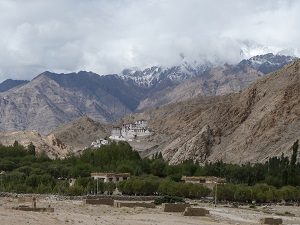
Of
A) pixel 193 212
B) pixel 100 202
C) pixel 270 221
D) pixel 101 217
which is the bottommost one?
pixel 270 221

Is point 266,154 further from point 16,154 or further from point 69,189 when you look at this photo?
point 69,189

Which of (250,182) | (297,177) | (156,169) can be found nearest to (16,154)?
(156,169)

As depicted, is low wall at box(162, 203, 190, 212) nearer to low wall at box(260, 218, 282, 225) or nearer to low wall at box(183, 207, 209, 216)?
low wall at box(183, 207, 209, 216)

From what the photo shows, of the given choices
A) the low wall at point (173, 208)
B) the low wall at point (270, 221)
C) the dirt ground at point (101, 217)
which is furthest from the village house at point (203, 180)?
the low wall at point (270, 221)

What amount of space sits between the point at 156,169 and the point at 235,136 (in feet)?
204

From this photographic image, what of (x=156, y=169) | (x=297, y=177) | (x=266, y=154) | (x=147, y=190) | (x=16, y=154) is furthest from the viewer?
(x=266, y=154)

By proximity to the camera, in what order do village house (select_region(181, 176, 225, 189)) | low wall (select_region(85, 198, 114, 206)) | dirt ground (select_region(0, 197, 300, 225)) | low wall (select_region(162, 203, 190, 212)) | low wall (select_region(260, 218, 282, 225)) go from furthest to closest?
1. village house (select_region(181, 176, 225, 189))
2. low wall (select_region(85, 198, 114, 206))
3. low wall (select_region(162, 203, 190, 212))
4. low wall (select_region(260, 218, 282, 225))
5. dirt ground (select_region(0, 197, 300, 225))

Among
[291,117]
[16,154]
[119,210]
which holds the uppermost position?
[291,117]

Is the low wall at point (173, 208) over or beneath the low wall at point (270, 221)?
over

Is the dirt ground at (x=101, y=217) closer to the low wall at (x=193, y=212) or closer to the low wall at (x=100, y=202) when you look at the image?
the low wall at (x=193, y=212)

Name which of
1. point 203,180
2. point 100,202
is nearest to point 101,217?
point 100,202

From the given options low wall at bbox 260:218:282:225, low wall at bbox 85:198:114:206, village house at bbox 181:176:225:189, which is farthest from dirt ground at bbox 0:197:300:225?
village house at bbox 181:176:225:189

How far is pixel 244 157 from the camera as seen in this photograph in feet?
591

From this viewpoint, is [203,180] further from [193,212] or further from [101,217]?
[101,217]
